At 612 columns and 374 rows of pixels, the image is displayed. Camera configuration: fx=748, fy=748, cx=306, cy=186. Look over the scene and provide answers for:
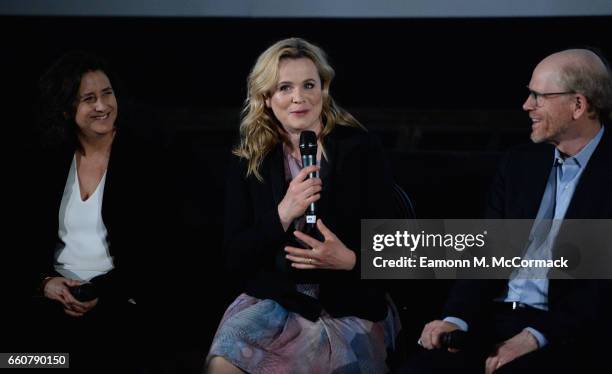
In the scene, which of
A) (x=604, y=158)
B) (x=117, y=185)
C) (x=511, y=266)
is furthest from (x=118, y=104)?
(x=604, y=158)

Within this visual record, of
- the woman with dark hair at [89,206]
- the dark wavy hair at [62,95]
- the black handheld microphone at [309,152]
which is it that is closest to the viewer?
the black handheld microphone at [309,152]

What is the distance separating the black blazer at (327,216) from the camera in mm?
2432

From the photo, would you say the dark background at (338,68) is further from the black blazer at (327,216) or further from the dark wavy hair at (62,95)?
the black blazer at (327,216)

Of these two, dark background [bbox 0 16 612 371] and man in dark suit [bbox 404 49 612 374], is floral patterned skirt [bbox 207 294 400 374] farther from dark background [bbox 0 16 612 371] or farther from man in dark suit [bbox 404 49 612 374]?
dark background [bbox 0 16 612 371]

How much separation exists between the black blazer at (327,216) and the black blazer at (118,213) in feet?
1.36

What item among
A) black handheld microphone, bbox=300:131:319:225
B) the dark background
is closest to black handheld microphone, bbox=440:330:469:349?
black handheld microphone, bbox=300:131:319:225

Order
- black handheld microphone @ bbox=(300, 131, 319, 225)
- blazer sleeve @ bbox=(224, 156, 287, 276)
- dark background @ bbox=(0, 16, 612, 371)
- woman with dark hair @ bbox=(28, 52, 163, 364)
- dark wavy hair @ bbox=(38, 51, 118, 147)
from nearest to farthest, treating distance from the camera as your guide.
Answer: black handheld microphone @ bbox=(300, 131, 319, 225) → blazer sleeve @ bbox=(224, 156, 287, 276) → woman with dark hair @ bbox=(28, 52, 163, 364) → dark wavy hair @ bbox=(38, 51, 118, 147) → dark background @ bbox=(0, 16, 612, 371)

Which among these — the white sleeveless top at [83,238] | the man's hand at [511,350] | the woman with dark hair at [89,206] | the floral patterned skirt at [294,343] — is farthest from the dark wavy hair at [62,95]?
the man's hand at [511,350]

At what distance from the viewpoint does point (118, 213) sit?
2.76 m

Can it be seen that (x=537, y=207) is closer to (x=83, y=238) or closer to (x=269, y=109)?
(x=269, y=109)

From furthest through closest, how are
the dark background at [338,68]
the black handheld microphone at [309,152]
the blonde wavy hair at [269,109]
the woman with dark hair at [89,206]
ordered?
the dark background at [338,68] → the woman with dark hair at [89,206] → the blonde wavy hair at [269,109] → the black handheld microphone at [309,152]

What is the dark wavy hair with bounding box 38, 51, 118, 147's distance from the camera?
9.27 feet

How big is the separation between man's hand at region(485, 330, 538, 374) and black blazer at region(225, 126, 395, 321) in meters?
0.43
